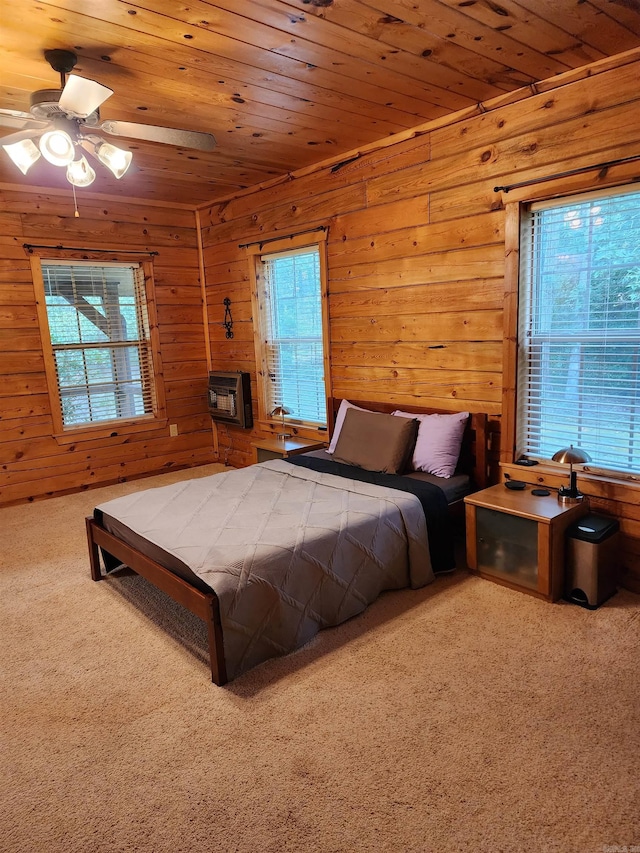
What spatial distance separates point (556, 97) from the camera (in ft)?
9.67

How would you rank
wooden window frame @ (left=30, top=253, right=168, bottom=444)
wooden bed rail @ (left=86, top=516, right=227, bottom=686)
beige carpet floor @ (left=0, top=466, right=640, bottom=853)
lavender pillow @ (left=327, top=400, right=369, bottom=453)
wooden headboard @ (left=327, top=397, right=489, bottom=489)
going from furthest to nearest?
1. wooden window frame @ (left=30, top=253, right=168, bottom=444)
2. lavender pillow @ (left=327, top=400, right=369, bottom=453)
3. wooden headboard @ (left=327, top=397, right=489, bottom=489)
4. wooden bed rail @ (left=86, top=516, right=227, bottom=686)
5. beige carpet floor @ (left=0, top=466, right=640, bottom=853)

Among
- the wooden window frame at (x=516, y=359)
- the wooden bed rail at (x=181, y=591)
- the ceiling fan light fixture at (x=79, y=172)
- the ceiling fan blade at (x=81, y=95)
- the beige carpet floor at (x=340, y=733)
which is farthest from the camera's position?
the wooden window frame at (x=516, y=359)

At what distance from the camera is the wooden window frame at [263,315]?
14.7ft

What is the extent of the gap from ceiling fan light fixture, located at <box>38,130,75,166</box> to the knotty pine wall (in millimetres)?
2582

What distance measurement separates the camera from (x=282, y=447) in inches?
181

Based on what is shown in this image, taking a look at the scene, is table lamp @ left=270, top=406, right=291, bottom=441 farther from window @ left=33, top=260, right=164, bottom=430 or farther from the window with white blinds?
the window with white blinds

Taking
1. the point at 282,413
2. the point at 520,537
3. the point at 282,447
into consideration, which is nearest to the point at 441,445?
the point at 520,537

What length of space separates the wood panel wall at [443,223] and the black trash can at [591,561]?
0.55ft

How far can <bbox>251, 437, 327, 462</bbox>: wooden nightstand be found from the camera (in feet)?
14.9

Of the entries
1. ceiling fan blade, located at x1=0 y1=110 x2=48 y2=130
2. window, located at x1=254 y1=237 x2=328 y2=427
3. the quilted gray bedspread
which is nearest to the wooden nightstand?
window, located at x1=254 y1=237 x2=328 y2=427

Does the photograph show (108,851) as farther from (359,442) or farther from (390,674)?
(359,442)

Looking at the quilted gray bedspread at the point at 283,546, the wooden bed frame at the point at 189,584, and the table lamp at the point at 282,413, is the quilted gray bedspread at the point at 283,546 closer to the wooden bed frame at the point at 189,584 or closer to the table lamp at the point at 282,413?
the wooden bed frame at the point at 189,584

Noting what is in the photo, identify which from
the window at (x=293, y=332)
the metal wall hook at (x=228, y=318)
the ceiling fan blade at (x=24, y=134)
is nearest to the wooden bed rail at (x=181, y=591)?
the ceiling fan blade at (x=24, y=134)

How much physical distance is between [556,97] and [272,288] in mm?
2818
